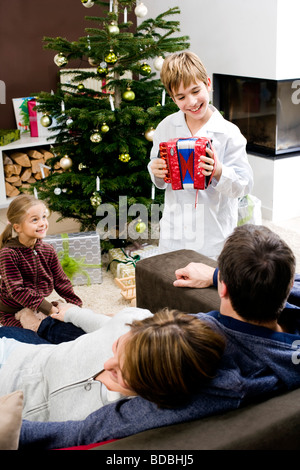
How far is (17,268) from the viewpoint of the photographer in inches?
90.0

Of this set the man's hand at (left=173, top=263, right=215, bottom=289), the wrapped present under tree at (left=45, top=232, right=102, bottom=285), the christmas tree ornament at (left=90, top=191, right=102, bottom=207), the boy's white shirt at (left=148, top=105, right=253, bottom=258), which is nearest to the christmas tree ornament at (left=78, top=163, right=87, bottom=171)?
the christmas tree ornament at (left=90, top=191, right=102, bottom=207)

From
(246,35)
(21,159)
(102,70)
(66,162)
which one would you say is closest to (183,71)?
(102,70)

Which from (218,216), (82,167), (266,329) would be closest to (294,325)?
(266,329)

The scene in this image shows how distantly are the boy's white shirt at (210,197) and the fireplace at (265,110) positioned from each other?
6.53ft

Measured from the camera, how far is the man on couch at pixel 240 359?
1041mm

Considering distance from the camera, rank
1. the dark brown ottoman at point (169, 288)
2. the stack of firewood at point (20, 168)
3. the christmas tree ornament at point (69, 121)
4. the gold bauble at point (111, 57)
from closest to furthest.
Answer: the dark brown ottoman at point (169, 288), the gold bauble at point (111, 57), the christmas tree ornament at point (69, 121), the stack of firewood at point (20, 168)

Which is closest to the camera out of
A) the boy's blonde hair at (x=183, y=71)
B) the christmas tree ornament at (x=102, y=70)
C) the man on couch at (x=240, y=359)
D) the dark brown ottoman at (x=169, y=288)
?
the man on couch at (x=240, y=359)

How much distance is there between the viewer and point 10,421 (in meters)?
1.02

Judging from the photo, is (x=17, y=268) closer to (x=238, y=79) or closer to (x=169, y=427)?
(x=169, y=427)

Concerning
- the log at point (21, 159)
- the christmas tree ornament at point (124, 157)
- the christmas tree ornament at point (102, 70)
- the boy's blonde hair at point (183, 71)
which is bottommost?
the log at point (21, 159)

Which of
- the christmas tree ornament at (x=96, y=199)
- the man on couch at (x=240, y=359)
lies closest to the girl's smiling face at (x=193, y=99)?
the man on couch at (x=240, y=359)

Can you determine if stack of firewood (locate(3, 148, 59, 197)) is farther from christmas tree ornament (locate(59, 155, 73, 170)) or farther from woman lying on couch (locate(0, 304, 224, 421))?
woman lying on couch (locate(0, 304, 224, 421))

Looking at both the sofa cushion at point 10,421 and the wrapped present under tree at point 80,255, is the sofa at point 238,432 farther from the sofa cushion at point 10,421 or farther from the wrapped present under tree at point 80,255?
the wrapped present under tree at point 80,255
